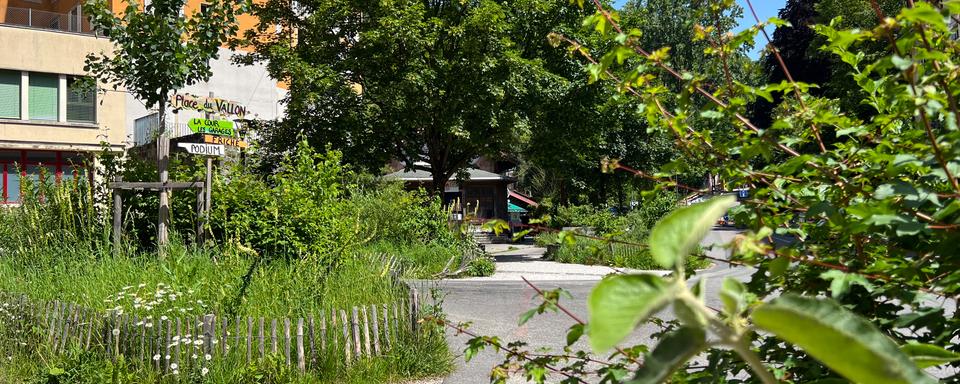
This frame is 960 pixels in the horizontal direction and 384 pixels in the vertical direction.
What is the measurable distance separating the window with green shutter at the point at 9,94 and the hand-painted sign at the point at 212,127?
1832cm

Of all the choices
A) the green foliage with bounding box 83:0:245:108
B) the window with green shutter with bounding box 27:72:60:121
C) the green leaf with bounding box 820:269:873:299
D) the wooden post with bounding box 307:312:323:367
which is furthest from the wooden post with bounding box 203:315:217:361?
the window with green shutter with bounding box 27:72:60:121

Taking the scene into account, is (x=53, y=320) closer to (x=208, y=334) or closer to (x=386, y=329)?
(x=208, y=334)

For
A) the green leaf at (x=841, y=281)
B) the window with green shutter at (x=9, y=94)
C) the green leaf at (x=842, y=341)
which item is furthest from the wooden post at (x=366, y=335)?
the window with green shutter at (x=9, y=94)

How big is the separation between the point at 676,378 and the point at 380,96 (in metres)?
18.4

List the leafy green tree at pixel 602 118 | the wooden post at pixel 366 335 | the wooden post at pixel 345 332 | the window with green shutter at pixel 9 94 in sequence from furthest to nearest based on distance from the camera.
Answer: the window with green shutter at pixel 9 94 → the wooden post at pixel 366 335 → the wooden post at pixel 345 332 → the leafy green tree at pixel 602 118

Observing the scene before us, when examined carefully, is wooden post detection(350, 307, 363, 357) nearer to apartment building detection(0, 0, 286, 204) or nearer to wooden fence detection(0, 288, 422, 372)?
wooden fence detection(0, 288, 422, 372)

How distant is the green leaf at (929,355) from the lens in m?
1.04

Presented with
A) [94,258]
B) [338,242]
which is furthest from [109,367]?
[338,242]

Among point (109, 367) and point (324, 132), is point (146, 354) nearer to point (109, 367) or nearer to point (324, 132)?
point (109, 367)

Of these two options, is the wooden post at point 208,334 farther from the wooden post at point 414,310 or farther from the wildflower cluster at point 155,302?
the wooden post at point 414,310

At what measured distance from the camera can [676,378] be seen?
1.91 m

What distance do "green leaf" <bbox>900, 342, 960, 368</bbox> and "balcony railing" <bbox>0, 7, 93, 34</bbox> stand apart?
27257 mm

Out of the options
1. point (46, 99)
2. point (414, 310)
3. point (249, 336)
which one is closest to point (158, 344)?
point (249, 336)

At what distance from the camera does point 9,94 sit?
2366 cm
